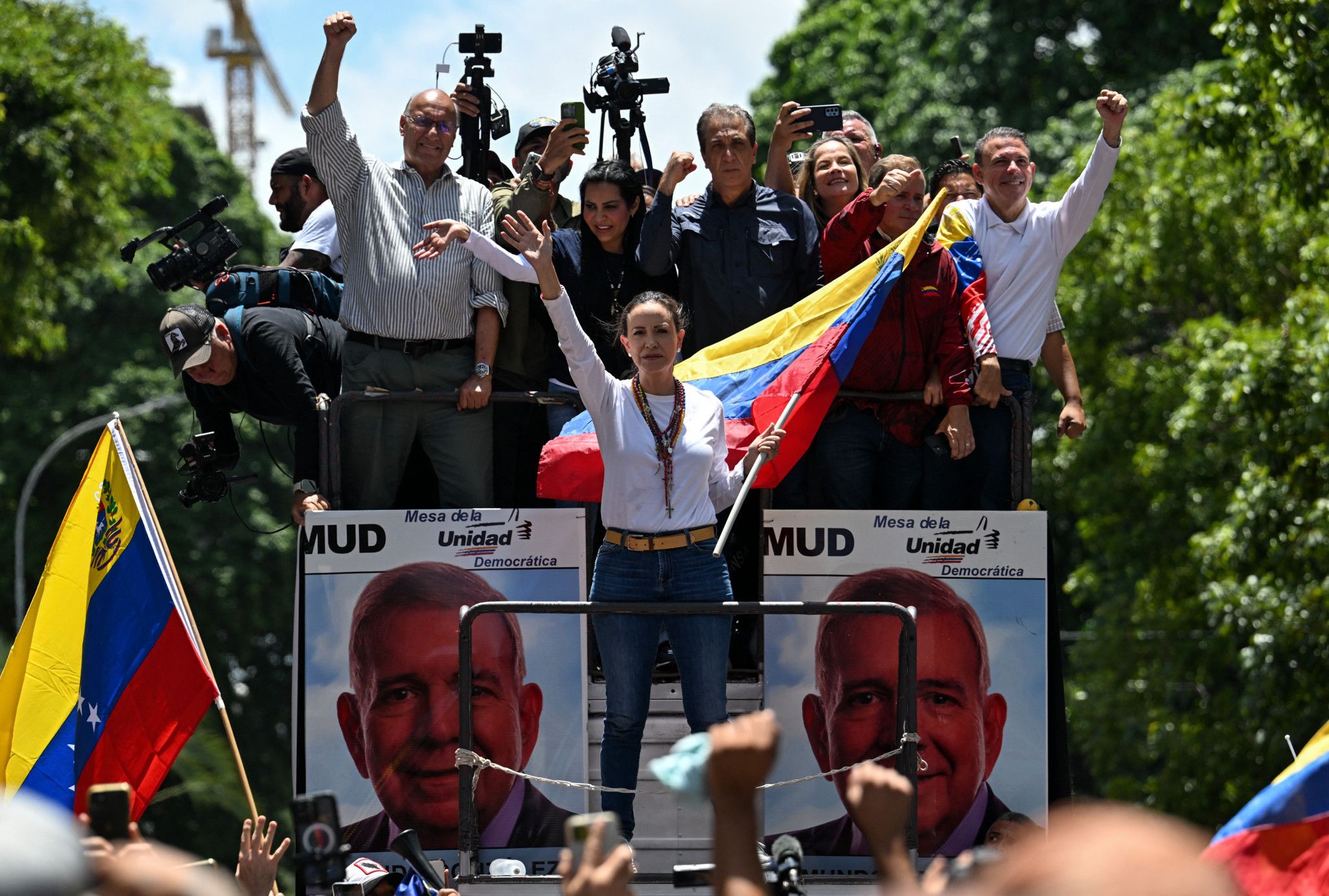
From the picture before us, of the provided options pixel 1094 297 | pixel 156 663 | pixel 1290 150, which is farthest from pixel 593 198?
pixel 1094 297

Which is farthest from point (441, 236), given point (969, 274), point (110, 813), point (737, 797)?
point (737, 797)

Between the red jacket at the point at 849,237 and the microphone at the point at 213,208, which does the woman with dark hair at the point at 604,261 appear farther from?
the microphone at the point at 213,208

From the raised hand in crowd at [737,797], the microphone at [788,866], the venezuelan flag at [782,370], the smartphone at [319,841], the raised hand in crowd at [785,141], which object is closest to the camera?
the raised hand in crowd at [737,797]

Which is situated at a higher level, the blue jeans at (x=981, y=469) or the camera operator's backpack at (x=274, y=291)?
the camera operator's backpack at (x=274, y=291)

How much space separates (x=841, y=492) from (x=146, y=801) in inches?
125

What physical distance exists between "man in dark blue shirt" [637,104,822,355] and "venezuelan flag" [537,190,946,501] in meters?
0.25

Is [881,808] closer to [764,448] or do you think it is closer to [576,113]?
[764,448]

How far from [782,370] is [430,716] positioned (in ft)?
6.60

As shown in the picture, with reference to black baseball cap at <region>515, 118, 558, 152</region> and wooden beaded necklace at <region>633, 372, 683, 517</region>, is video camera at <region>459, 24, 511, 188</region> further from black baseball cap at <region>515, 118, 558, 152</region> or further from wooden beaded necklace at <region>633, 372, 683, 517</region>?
wooden beaded necklace at <region>633, 372, 683, 517</region>

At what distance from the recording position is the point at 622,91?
375 inches

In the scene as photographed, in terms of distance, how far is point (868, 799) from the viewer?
11.2 feet

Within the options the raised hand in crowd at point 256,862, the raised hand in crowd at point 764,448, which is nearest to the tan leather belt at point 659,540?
the raised hand in crowd at point 764,448

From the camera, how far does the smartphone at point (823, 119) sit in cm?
902

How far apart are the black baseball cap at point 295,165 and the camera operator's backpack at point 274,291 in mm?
707
